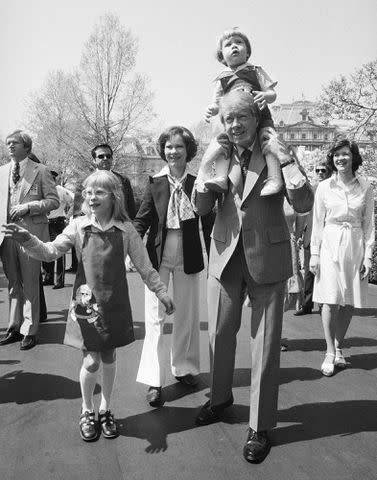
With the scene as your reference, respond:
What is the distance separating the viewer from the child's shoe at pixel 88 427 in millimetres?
2965

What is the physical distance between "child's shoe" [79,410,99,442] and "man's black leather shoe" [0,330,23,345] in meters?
2.39

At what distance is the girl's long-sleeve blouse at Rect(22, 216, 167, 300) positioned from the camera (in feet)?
9.95

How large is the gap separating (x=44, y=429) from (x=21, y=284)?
2.45 meters

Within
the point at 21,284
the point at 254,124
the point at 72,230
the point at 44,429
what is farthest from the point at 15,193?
the point at 254,124

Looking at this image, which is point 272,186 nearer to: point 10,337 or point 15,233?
point 15,233

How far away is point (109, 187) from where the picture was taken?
10.3 ft

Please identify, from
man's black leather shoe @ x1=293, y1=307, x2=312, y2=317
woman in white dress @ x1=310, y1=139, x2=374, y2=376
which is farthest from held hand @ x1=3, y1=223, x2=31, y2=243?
man's black leather shoe @ x1=293, y1=307, x2=312, y2=317

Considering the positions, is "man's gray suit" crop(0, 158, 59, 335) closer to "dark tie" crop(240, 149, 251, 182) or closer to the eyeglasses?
the eyeglasses

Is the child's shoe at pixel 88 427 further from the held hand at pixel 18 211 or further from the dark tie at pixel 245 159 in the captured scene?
the held hand at pixel 18 211

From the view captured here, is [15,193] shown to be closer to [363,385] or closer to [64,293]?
[64,293]

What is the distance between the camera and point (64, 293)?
26.7ft

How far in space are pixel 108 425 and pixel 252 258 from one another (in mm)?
1449

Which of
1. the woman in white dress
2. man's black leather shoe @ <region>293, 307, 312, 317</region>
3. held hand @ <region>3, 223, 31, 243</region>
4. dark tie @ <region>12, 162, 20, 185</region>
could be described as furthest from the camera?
man's black leather shoe @ <region>293, 307, 312, 317</region>

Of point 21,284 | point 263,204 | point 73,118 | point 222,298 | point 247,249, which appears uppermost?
point 73,118
